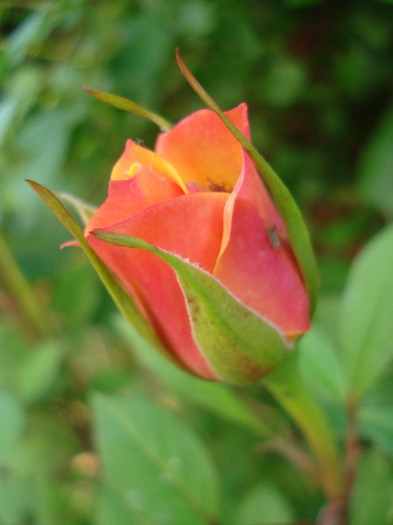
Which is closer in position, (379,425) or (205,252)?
(205,252)

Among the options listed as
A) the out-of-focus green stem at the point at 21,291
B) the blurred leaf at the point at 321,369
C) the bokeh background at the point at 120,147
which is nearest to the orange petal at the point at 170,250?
the blurred leaf at the point at 321,369

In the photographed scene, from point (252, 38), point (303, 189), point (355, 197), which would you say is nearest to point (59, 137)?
point (252, 38)

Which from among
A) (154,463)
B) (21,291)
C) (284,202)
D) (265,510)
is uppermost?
(284,202)

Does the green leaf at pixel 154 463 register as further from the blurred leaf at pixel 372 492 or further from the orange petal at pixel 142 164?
the orange petal at pixel 142 164

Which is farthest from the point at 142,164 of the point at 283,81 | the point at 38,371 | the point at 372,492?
the point at 283,81

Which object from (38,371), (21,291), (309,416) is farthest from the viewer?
(21,291)

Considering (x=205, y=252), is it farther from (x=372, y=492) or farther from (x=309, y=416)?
(x=372, y=492)

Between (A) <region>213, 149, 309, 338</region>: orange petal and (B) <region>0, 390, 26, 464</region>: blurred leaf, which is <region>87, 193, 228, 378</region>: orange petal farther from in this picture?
(B) <region>0, 390, 26, 464</region>: blurred leaf
